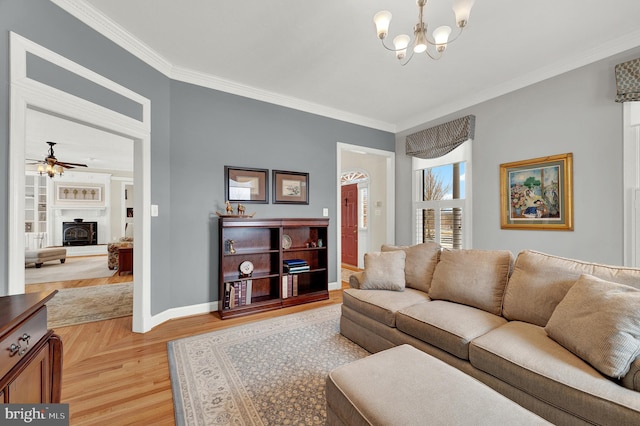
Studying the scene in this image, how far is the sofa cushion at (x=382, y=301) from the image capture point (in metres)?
2.23

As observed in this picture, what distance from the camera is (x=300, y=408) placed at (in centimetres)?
168

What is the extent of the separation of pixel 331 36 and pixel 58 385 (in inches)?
121

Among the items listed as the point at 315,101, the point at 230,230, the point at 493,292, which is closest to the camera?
the point at 493,292

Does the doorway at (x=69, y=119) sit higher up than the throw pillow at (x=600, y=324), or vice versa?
the doorway at (x=69, y=119)

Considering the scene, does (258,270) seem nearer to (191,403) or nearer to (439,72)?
(191,403)

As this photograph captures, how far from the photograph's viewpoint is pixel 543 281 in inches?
72.8

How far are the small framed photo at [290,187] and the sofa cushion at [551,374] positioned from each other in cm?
281

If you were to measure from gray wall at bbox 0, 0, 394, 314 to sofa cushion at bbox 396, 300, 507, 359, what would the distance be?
7.53ft

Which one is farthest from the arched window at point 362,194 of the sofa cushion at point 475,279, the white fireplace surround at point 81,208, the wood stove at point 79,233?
the wood stove at point 79,233

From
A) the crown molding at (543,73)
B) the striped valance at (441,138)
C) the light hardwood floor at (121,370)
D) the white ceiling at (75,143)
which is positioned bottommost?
the light hardwood floor at (121,370)

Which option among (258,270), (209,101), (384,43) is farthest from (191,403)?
(384,43)

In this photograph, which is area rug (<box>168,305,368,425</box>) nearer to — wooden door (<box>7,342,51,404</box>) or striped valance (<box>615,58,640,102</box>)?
wooden door (<box>7,342,51,404</box>)

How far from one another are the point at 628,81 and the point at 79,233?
11559mm

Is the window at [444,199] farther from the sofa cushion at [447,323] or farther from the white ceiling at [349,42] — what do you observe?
the sofa cushion at [447,323]
